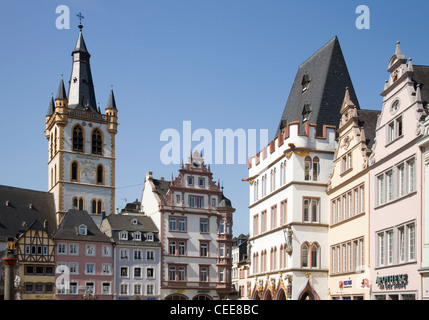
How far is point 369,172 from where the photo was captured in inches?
1369

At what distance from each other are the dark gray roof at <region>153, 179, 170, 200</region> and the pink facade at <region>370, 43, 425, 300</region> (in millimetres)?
54523

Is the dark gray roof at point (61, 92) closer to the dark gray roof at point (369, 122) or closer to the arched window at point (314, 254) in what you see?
the arched window at point (314, 254)

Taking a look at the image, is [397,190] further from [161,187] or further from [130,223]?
[161,187]

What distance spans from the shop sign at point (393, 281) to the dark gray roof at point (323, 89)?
13.2 meters

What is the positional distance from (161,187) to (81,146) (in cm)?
1862

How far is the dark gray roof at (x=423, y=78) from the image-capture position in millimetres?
31384

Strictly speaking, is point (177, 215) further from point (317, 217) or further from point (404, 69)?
point (404, 69)

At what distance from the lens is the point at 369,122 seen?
39188 millimetres

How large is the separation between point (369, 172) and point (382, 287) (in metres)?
6.08

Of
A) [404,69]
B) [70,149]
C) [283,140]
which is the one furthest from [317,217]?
[70,149]

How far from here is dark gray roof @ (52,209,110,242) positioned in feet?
259

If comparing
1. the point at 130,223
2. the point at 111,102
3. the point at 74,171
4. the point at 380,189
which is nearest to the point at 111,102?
the point at 111,102

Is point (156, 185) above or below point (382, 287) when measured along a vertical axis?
above
